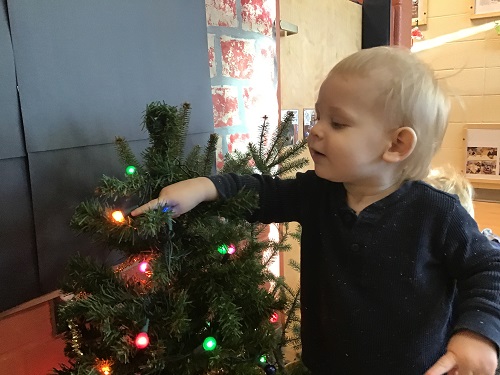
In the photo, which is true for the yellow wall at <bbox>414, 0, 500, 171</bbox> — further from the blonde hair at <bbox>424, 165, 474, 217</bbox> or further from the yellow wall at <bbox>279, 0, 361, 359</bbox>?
the blonde hair at <bbox>424, 165, 474, 217</bbox>

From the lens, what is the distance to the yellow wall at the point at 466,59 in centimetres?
352

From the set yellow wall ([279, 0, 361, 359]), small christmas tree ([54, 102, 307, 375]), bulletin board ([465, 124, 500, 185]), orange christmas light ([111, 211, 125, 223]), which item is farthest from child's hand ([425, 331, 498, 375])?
bulletin board ([465, 124, 500, 185])

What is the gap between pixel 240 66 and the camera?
5.06 feet

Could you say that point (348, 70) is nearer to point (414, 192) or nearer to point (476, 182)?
point (414, 192)

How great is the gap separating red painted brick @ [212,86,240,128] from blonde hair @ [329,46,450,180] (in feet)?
2.10

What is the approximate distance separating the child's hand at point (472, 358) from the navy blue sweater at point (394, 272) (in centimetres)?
7

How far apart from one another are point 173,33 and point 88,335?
Result: 2.11 ft

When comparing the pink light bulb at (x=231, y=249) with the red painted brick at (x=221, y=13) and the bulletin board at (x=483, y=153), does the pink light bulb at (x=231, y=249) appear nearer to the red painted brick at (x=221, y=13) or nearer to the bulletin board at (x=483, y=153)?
the red painted brick at (x=221, y=13)

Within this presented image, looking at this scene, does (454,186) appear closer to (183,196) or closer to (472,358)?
(472,358)

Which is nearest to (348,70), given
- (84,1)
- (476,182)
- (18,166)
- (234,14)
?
(84,1)

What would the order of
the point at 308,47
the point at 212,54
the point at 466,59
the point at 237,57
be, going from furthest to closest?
the point at 466,59 → the point at 308,47 → the point at 237,57 → the point at 212,54

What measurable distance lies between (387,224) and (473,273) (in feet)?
0.52

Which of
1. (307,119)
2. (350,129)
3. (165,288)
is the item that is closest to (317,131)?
(350,129)

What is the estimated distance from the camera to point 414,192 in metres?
0.87
